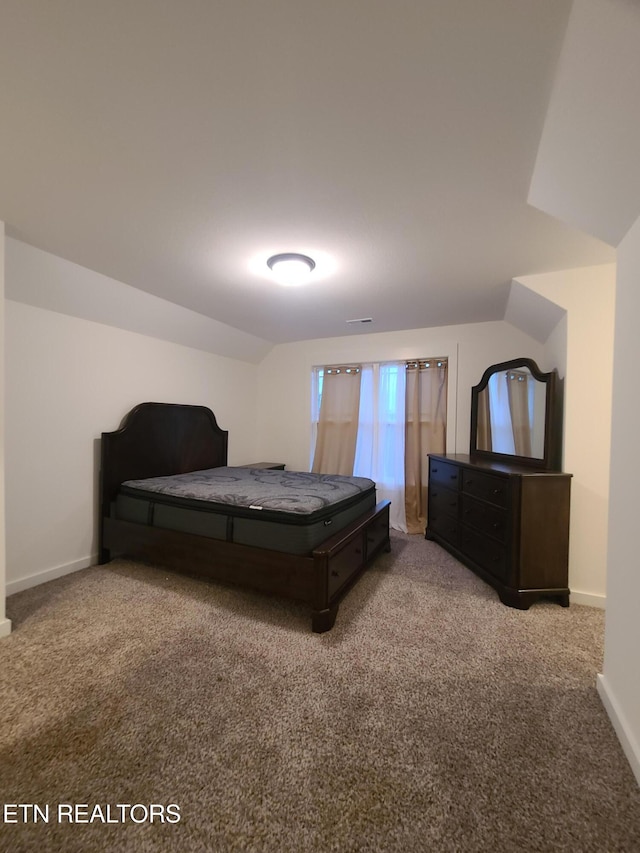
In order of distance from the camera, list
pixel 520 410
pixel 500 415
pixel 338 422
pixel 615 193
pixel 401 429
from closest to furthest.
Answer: pixel 615 193 < pixel 520 410 < pixel 500 415 < pixel 401 429 < pixel 338 422

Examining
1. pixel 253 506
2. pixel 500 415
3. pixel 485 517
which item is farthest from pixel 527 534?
pixel 253 506

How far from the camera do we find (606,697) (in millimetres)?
1356

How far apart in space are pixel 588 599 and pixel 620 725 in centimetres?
117

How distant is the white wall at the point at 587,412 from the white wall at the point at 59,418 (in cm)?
345

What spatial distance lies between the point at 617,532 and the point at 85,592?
10.1 ft

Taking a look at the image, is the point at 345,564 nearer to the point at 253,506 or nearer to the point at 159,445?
the point at 253,506

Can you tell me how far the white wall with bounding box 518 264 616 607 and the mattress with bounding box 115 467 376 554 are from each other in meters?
1.48

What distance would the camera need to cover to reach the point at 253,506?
83.7 inches

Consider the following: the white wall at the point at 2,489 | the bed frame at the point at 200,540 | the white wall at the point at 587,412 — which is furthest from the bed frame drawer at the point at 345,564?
the white wall at the point at 2,489

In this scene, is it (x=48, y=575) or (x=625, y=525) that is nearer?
(x=625, y=525)

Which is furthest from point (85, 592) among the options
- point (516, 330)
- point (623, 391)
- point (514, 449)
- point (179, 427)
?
point (516, 330)

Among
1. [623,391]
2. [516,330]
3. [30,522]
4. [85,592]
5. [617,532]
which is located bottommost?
[85,592]

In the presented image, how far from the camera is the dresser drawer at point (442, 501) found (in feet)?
9.52

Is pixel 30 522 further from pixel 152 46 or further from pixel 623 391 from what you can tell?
pixel 623 391
